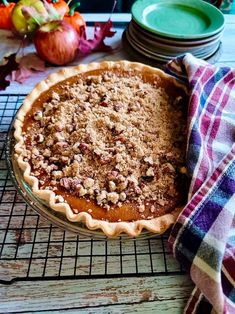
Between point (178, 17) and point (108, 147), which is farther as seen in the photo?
point (178, 17)

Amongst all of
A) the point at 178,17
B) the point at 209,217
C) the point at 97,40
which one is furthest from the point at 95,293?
the point at 178,17

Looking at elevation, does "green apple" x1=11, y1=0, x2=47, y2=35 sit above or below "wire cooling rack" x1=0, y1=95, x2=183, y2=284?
above

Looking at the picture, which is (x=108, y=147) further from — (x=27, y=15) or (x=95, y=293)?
(x=27, y=15)

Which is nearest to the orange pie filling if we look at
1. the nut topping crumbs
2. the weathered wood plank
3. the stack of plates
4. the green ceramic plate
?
the nut topping crumbs

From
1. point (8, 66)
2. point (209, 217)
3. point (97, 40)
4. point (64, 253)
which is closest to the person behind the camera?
point (209, 217)

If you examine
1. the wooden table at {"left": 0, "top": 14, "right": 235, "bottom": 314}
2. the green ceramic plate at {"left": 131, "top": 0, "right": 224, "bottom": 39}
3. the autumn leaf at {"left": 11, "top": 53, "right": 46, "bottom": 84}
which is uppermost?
the green ceramic plate at {"left": 131, "top": 0, "right": 224, "bottom": 39}

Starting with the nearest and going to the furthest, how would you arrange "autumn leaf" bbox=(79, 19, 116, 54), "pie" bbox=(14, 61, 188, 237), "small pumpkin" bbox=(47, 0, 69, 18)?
"pie" bbox=(14, 61, 188, 237)
"autumn leaf" bbox=(79, 19, 116, 54)
"small pumpkin" bbox=(47, 0, 69, 18)

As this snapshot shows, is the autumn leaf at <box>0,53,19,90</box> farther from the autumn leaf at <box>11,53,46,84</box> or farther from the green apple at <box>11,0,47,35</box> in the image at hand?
the green apple at <box>11,0,47,35</box>
